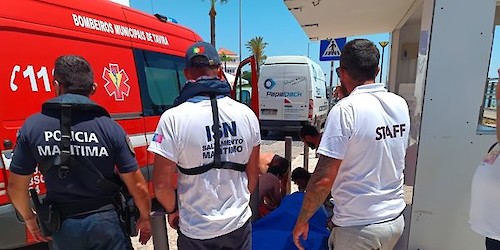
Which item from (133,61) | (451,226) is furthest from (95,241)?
(451,226)

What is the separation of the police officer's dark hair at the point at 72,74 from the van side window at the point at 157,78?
1.86 meters

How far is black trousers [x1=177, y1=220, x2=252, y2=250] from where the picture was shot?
1.68 m

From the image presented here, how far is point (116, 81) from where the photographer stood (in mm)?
3264

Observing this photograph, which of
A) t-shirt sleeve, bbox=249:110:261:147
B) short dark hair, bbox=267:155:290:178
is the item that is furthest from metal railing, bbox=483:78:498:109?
short dark hair, bbox=267:155:290:178

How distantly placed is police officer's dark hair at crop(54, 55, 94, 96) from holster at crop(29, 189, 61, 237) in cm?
60

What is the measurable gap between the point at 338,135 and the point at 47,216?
5.05ft

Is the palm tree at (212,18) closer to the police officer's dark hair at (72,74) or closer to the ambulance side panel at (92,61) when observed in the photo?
the ambulance side panel at (92,61)

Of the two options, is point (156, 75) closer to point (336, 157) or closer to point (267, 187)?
point (267, 187)

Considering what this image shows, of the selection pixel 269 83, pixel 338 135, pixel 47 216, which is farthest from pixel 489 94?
pixel 269 83

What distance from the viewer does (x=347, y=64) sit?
1757mm

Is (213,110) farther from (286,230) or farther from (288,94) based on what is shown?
(288,94)

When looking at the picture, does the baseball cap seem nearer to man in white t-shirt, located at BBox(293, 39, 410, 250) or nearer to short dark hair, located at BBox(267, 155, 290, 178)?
man in white t-shirt, located at BBox(293, 39, 410, 250)

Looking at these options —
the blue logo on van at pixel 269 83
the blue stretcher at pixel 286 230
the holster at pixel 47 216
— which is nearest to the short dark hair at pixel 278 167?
the blue stretcher at pixel 286 230

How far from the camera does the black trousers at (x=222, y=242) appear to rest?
1.68m
